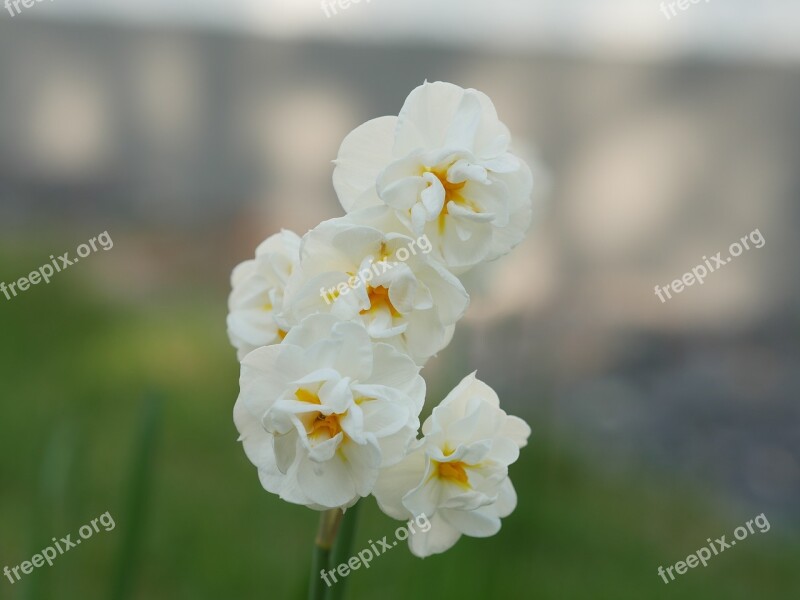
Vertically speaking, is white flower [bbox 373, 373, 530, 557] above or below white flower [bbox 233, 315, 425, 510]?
below

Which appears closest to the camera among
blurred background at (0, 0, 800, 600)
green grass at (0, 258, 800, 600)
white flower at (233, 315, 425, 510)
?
white flower at (233, 315, 425, 510)

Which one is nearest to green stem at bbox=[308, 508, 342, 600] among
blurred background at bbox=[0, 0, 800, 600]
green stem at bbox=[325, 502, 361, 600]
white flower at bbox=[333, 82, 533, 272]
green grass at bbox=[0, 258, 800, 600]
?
green stem at bbox=[325, 502, 361, 600]

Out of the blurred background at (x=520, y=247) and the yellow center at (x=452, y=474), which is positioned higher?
the blurred background at (x=520, y=247)

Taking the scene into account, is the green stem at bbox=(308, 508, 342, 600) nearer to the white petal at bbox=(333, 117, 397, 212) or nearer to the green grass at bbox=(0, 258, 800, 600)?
the white petal at bbox=(333, 117, 397, 212)

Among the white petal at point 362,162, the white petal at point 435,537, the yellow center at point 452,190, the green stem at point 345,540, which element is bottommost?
the white petal at point 435,537

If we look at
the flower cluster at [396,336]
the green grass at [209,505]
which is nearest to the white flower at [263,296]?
the flower cluster at [396,336]

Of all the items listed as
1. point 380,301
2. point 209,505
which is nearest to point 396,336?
point 380,301

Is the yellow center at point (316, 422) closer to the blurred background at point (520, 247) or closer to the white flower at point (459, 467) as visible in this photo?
the white flower at point (459, 467)

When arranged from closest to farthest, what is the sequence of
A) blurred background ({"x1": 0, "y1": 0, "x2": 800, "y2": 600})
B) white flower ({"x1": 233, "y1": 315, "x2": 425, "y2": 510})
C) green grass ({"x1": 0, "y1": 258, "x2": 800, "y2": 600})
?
white flower ({"x1": 233, "y1": 315, "x2": 425, "y2": 510}) < green grass ({"x1": 0, "y1": 258, "x2": 800, "y2": 600}) < blurred background ({"x1": 0, "y1": 0, "x2": 800, "y2": 600})
